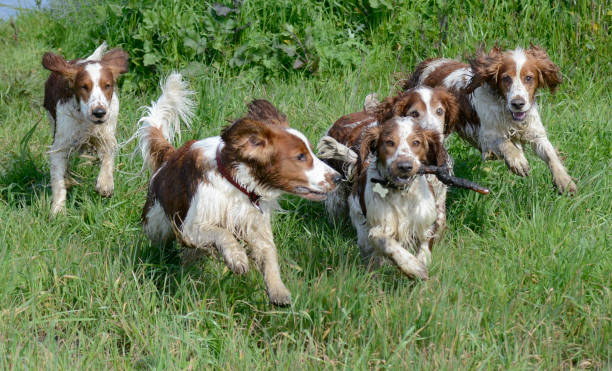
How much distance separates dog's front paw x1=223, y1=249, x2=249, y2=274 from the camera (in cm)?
368

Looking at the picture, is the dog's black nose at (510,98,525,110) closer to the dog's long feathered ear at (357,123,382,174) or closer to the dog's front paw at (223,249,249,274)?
the dog's long feathered ear at (357,123,382,174)

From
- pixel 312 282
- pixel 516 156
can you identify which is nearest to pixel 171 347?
pixel 312 282

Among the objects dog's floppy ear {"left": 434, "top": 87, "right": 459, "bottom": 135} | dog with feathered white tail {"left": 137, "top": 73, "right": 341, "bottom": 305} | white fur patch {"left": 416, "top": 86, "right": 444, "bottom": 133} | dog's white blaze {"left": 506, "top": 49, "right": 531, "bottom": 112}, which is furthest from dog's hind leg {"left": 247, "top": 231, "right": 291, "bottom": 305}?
dog's white blaze {"left": 506, "top": 49, "right": 531, "bottom": 112}

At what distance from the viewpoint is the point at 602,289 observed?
4.06 metres

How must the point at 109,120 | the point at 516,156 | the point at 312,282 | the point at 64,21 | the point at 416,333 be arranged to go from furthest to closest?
the point at 64,21, the point at 109,120, the point at 516,156, the point at 312,282, the point at 416,333

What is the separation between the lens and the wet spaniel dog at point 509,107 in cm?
515

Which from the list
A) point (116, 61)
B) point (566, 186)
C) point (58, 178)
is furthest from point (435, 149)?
point (58, 178)

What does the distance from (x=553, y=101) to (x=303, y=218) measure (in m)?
2.77

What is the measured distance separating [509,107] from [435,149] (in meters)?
1.00

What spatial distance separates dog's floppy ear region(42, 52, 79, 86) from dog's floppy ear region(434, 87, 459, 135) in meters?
2.67

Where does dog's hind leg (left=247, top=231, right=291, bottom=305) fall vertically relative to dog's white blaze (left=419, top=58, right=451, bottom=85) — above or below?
below

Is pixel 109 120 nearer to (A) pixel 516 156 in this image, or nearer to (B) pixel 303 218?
(B) pixel 303 218

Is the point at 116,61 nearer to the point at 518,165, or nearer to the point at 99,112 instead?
the point at 99,112

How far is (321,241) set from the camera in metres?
4.79
